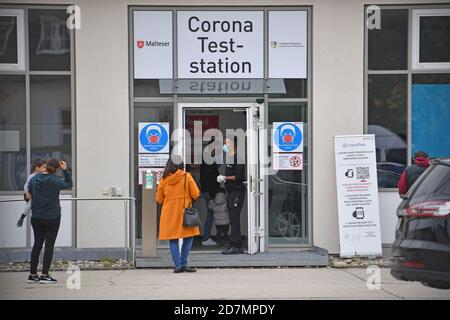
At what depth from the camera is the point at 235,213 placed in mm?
13023

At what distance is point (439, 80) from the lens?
1376 centimetres

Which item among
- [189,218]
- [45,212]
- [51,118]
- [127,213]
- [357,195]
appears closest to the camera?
[45,212]

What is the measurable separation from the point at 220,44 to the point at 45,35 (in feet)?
9.91

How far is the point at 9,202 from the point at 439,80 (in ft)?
25.1

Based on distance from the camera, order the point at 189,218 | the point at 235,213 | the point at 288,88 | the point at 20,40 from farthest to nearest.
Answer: the point at 288,88 < the point at 20,40 < the point at 235,213 < the point at 189,218

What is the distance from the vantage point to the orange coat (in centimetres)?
1188

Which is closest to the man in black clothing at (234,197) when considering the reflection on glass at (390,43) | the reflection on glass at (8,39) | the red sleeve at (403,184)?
the red sleeve at (403,184)

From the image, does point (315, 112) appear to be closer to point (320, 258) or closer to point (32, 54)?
point (320, 258)

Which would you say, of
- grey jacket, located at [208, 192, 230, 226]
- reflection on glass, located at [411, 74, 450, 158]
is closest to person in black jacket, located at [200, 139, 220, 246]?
grey jacket, located at [208, 192, 230, 226]

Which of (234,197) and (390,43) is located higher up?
(390,43)

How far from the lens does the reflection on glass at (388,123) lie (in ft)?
45.1

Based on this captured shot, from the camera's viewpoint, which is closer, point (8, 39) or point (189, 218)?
point (189, 218)

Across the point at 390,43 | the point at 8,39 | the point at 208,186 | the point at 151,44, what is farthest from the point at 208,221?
the point at 8,39

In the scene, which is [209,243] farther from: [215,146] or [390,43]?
[390,43]
